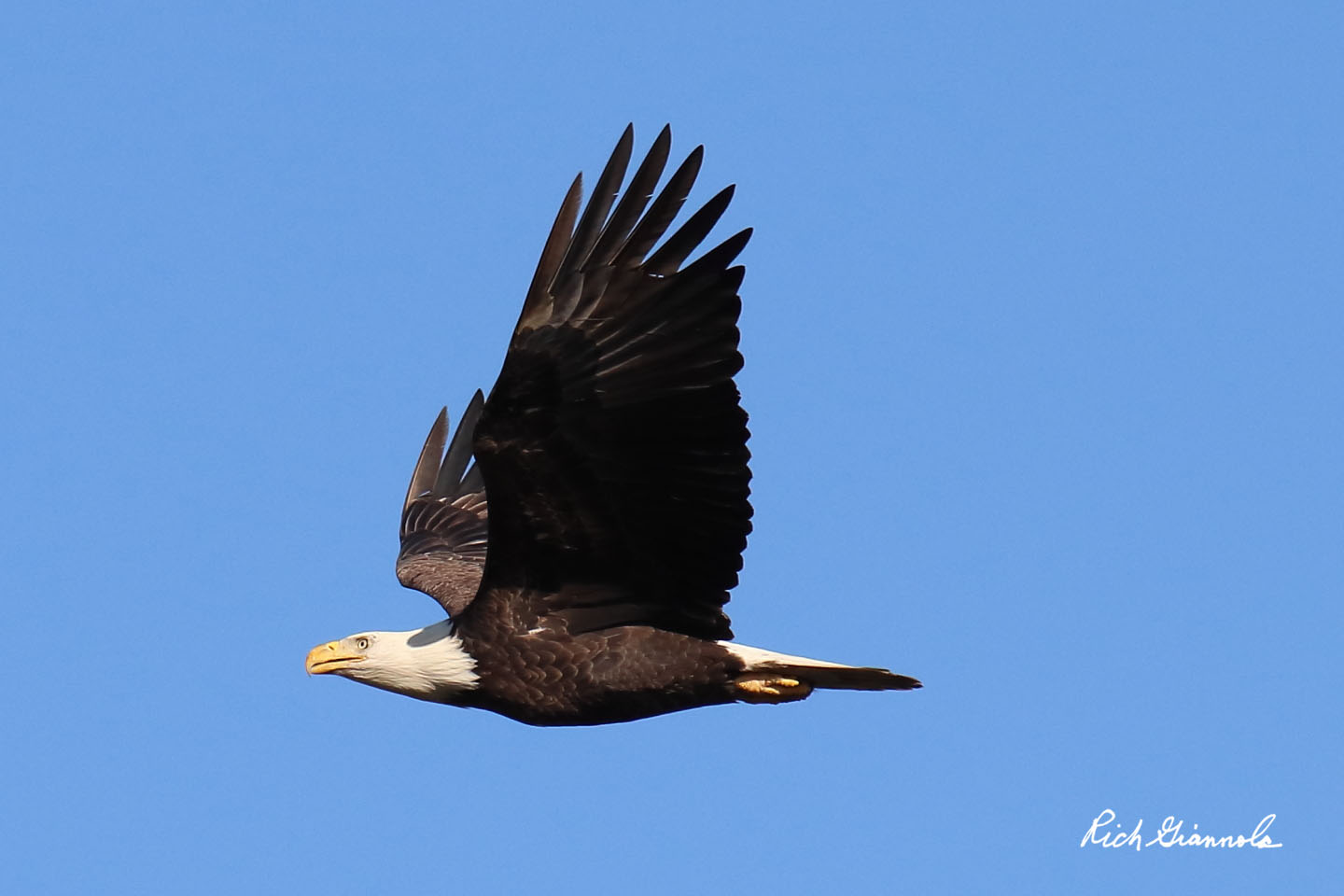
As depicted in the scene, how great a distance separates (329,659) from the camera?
1030 centimetres

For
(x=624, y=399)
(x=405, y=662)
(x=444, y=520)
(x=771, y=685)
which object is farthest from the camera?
(x=444, y=520)

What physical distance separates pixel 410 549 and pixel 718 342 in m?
4.06

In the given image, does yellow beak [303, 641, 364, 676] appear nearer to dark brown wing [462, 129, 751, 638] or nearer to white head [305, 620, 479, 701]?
white head [305, 620, 479, 701]

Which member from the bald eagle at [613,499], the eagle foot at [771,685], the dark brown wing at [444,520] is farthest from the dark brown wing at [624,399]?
the dark brown wing at [444,520]

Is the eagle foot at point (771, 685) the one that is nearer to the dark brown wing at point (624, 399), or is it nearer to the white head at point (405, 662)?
the dark brown wing at point (624, 399)

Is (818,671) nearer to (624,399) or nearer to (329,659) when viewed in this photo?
(624,399)

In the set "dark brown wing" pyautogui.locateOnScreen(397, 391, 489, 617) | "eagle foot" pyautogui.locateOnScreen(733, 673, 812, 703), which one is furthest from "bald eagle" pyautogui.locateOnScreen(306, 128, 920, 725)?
"dark brown wing" pyautogui.locateOnScreen(397, 391, 489, 617)

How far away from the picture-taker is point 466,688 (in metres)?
10.0

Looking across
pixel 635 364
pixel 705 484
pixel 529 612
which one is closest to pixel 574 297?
pixel 635 364

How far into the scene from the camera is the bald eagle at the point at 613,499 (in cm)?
900

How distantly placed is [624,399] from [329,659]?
2315 mm

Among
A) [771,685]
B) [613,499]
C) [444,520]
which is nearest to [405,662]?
[613,499]

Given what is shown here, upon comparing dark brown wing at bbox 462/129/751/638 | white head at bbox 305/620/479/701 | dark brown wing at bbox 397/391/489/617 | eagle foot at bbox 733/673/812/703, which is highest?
dark brown wing at bbox 397/391/489/617

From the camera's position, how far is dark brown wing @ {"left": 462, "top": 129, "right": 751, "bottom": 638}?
899 centimetres
